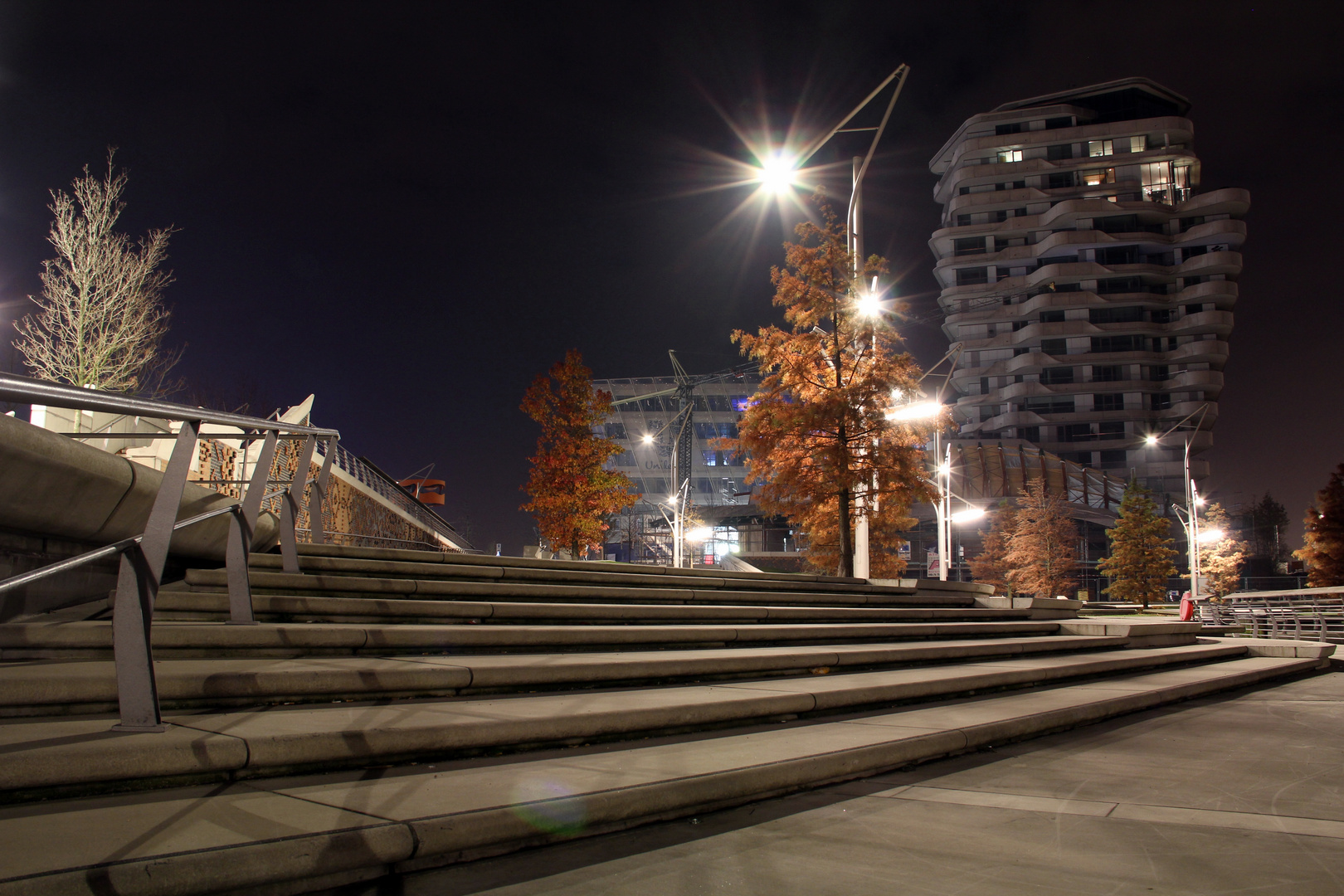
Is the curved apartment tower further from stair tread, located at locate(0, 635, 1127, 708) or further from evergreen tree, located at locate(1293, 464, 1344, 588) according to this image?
stair tread, located at locate(0, 635, 1127, 708)

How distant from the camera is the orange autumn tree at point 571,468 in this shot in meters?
36.0

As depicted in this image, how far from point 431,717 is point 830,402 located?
15.0 metres

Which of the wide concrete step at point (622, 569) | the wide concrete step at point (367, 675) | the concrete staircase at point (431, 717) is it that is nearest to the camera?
the concrete staircase at point (431, 717)

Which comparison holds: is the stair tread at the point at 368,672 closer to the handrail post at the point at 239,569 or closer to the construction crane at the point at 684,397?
the handrail post at the point at 239,569

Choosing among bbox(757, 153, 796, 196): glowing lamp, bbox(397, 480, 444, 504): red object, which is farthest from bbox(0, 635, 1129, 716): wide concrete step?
bbox(397, 480, 444, 504): red object

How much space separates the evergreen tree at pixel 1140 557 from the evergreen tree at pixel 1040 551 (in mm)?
3787

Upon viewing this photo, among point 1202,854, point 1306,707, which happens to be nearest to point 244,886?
point 1202,854

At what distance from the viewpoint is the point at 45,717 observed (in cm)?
372

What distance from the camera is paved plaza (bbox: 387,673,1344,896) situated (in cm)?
298

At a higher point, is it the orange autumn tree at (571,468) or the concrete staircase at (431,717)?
the orange autumn tree at (571,468)

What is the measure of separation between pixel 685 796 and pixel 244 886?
1.90m

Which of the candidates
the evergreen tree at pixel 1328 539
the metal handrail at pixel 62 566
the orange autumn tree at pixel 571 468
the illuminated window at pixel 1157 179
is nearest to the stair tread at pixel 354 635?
the metal handrail at pixel 62 566

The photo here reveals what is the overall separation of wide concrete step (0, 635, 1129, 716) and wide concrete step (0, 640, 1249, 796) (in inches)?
4.2

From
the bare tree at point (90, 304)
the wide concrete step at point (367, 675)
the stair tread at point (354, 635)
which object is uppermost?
the bare tree at point (90, 304)
